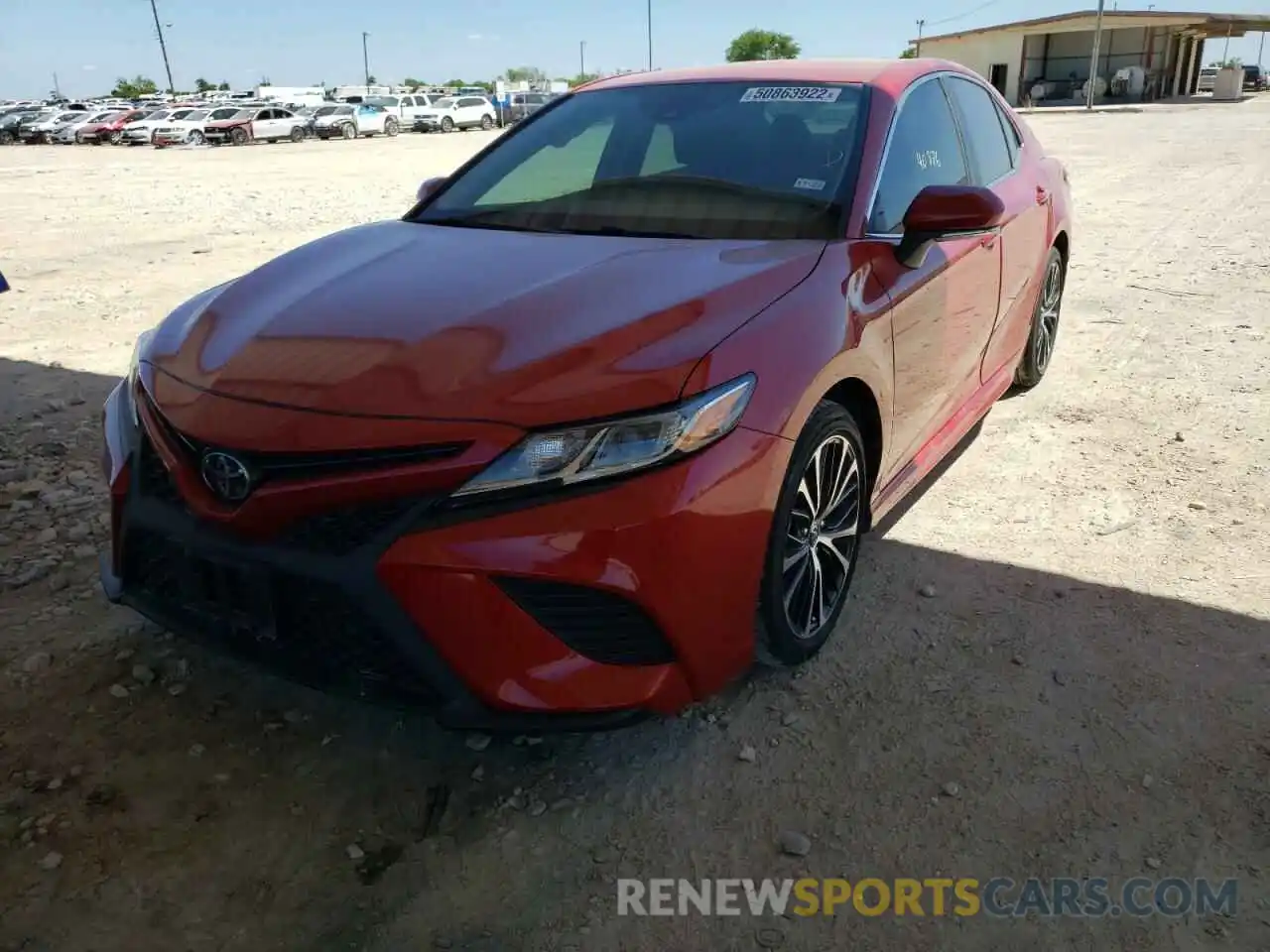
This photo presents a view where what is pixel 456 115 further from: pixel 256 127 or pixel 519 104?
pixel 256 127

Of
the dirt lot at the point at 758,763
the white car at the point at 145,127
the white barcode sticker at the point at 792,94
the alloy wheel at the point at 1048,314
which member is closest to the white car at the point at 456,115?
the white car at the point at 145,127

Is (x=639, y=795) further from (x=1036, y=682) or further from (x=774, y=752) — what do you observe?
(x=1036, y=682)

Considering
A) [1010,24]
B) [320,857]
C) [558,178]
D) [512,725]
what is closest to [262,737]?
[320,857]

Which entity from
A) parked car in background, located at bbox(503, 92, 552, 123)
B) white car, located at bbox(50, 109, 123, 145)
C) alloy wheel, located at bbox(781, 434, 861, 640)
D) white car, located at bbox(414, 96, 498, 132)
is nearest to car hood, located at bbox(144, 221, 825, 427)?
alloy wheel, located at bbox(781, 434, 861, 640)

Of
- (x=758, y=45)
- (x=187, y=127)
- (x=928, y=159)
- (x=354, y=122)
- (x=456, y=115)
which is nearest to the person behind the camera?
(x=928, y=159)

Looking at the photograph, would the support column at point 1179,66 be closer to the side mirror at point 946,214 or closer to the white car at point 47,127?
the white car at point 47,127

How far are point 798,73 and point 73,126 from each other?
41008 millimetres

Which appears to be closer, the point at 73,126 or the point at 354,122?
the point at 73,126

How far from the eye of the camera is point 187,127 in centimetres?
3341

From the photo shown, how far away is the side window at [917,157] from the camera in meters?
2.97

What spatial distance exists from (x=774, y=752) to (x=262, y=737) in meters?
1.30

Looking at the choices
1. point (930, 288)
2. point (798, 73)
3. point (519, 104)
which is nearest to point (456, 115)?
point (519, 104)

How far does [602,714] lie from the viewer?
206cm

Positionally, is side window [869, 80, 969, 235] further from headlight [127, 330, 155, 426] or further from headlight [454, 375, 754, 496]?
headlight [127, 330, 155, 426]
